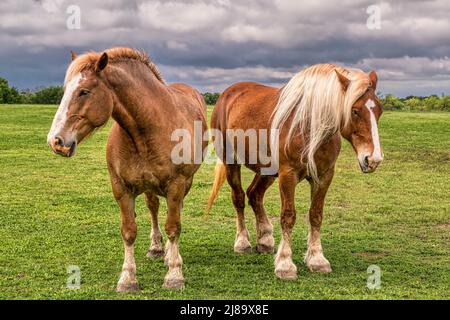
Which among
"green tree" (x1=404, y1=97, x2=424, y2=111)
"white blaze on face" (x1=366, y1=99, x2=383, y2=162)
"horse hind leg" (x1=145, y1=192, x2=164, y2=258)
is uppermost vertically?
"green tree" (x1=404, y1=97, x2=424, y2=111)

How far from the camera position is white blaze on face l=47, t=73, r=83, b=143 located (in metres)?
4.33

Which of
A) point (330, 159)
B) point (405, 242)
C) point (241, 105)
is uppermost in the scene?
point (241, 105)

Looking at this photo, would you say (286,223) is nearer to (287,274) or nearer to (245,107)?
(287,274)

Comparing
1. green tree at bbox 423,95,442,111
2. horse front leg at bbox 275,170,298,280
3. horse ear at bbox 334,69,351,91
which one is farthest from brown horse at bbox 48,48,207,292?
green tree at bbox 423,95,442,111

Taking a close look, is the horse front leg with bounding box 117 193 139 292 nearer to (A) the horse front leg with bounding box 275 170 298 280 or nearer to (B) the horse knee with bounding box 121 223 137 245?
(B) the horse knee with bounding box 121 223 137 245

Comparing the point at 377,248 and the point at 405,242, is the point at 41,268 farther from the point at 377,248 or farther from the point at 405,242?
the point at 405,242

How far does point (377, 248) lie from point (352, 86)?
282cm

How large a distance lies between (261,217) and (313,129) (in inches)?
76.3

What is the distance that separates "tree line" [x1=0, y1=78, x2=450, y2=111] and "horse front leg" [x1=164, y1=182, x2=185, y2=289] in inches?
1514

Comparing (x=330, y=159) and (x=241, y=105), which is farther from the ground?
(x=241, y=105)

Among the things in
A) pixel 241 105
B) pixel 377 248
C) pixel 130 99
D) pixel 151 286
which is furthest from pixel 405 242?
pixel 130 99

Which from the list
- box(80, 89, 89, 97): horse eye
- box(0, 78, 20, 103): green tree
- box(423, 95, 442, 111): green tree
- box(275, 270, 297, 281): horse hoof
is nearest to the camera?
box(80, 89, 89, 97): horse eye

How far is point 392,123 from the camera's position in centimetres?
2892

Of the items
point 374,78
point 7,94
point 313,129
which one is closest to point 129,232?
point 313,129
